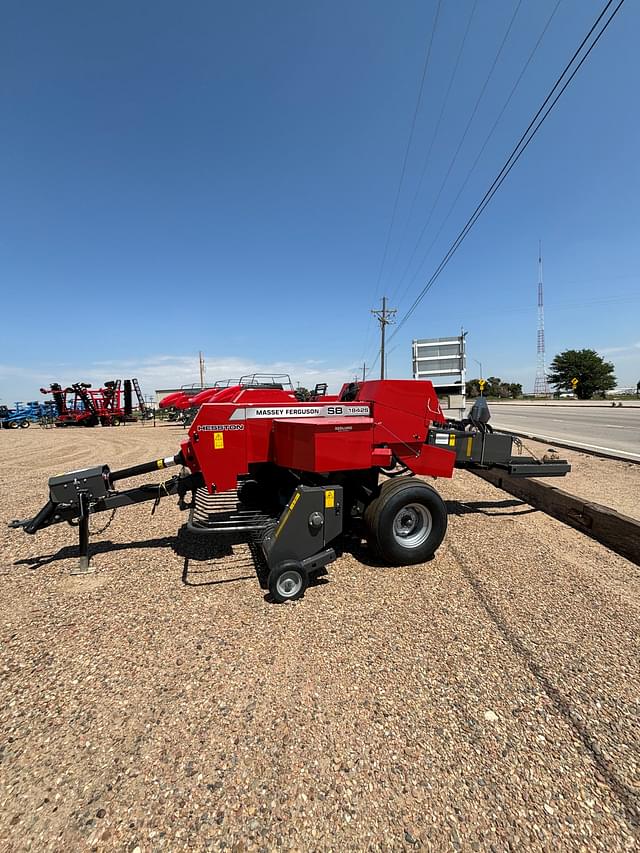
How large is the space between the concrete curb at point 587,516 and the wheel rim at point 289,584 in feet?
11.2

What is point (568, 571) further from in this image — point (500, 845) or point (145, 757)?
point (145, 757)

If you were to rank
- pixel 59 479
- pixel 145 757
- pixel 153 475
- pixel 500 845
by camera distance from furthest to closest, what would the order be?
pixel 153 475 < pixel 59 479 < pixel 145 757 < pixel 500 845

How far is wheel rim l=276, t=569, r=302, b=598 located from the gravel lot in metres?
0.14

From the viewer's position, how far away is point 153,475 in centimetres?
868

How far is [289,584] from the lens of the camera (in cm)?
330

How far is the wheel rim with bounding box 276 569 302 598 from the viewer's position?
3.25m

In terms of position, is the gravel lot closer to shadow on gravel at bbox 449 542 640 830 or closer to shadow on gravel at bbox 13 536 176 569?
shadow on gravel at bbox 449 542 640 830

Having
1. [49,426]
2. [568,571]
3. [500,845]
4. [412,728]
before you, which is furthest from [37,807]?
[49,426]

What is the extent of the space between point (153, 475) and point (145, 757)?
7.39m

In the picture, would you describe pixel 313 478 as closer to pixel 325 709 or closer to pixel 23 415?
pixel 325 709

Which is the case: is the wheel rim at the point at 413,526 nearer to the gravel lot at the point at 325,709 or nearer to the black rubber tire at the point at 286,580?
the gravel lot at the point at 325,709

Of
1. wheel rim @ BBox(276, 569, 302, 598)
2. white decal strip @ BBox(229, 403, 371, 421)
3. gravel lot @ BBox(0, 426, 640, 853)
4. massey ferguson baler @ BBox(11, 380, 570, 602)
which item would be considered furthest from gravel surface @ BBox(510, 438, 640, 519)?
wheel rim @ BBox(276, 569, 302, 598)

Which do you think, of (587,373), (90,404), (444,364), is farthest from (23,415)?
(587,373)

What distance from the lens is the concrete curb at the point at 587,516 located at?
403 centimetres
